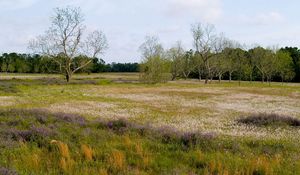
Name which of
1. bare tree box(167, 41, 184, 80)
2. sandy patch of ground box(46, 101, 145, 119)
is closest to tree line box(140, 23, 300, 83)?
bare tree box(167, 41, 184, 80)

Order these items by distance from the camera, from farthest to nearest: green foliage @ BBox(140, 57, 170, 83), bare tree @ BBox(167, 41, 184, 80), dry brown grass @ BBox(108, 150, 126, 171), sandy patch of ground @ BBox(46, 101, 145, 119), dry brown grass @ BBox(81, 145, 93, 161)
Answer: bare tree @ BBox(167, 41, 184, 80)
green foliage @ BBox(140, 57, 170, 83)
sandy patch of ground @ BBox(46, 101, 145, 119)
dry brown grass @ BBox(81, 145, 93, 161)
dry brown grass @ BBox(108, 150, 126, 171)

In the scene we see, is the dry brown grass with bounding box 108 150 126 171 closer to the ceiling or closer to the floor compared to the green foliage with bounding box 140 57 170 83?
closer to the floor

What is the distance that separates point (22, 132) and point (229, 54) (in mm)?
101929

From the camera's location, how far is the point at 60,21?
240 feet

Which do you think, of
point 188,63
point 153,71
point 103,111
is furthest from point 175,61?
point 103,111

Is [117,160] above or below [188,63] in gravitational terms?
below

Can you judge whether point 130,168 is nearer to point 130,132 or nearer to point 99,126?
point 130,132

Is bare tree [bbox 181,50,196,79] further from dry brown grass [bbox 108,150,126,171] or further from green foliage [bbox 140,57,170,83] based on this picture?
dry brown grass [bbox 108,150,126,171]

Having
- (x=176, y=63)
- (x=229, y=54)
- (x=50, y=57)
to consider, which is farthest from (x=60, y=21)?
(x=229, y=54)

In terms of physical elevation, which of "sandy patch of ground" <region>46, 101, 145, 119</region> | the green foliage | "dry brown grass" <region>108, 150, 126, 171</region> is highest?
the green foliage

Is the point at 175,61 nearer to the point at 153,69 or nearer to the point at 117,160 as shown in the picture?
the point at 153,69

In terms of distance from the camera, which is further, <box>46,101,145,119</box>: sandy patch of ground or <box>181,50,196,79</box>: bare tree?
<box>181,50,196,79</box>: bare tree

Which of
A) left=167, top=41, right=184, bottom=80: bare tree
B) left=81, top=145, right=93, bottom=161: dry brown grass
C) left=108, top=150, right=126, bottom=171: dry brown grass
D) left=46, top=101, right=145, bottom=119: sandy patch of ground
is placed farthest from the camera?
left=167, top=41, right=184, bottom=80: bare tree

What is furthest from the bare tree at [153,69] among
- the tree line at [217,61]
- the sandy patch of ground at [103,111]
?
the sandy patch of ground at [103,111]
